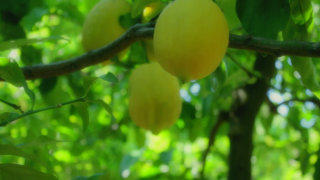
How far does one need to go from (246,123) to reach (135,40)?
1283 mm

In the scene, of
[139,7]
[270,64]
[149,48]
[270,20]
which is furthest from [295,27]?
[270,64]

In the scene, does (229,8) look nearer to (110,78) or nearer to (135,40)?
(135,40)

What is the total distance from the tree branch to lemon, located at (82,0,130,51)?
11.9 inches

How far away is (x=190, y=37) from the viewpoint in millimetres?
915

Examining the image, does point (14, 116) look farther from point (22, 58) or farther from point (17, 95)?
point (17, 95)

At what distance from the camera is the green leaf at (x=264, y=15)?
2.97 feet

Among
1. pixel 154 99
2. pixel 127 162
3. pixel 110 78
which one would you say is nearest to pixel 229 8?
pixel 110 78

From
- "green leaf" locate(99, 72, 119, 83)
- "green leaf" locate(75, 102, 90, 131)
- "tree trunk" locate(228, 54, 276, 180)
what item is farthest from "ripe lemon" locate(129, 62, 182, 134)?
"tree trunk" locate(228, 54, 276, 180)

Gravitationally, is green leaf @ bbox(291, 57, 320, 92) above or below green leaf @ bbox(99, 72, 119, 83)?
below

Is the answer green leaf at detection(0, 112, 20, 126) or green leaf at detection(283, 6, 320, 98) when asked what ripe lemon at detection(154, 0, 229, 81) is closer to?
green leaf at detection(283, 6, 320, 98)

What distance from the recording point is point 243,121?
7.35 feet

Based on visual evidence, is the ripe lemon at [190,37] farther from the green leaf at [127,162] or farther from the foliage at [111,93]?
the green leaf at [127,162]

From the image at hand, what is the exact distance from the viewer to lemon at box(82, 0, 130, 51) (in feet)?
5.00

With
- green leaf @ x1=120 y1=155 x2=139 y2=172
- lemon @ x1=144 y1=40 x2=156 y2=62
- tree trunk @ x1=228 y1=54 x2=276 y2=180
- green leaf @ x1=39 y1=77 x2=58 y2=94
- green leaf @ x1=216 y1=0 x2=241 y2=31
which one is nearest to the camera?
green leaf @ x1=216 y1=0 x2=241 y2=31
